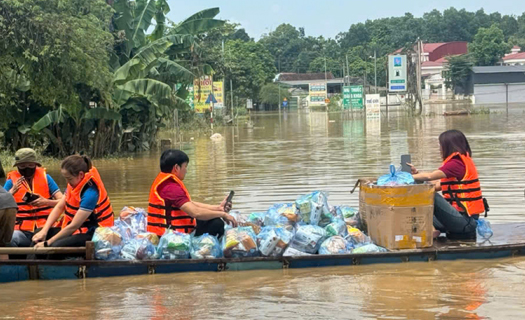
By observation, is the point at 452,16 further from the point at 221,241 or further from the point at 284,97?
the point at 221,241

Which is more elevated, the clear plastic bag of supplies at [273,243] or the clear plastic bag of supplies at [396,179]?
the clear plastic bag of supplies at [396,179]

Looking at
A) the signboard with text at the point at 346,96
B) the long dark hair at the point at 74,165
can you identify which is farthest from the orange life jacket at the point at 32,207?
the signboard with text at the point at 346,96

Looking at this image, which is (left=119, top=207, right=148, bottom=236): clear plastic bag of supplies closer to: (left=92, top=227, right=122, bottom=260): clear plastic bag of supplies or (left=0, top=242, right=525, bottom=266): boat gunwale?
(left=92, top=227, right=122, bottom=260): clear plastic bag of supplies

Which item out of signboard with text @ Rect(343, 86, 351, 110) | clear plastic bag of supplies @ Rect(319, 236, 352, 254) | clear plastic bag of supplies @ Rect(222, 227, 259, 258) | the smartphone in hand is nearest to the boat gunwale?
clear plastic bag of supplies @ Rect(222, 227, 259, 258)

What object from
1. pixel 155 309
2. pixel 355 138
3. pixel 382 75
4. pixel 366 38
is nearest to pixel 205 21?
pixel 355 138

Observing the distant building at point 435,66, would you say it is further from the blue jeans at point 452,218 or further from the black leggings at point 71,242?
the black leggings at point 71,242

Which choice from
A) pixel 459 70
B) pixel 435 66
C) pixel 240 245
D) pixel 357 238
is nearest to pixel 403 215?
pixel 357 238

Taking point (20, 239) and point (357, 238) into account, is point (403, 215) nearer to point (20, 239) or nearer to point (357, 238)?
point (357, 238)

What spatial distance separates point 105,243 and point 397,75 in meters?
49.1

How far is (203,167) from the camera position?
69.6ft

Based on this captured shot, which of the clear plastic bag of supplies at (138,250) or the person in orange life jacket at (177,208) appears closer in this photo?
the clear plastic bag of supplies at (138,250)

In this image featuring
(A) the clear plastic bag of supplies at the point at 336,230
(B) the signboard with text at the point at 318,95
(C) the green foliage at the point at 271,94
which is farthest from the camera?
(C) the green foliage at the point at 271,94

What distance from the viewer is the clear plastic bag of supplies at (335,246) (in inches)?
337

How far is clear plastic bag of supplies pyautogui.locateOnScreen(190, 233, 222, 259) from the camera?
331 inches
